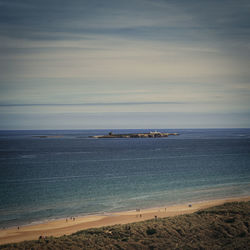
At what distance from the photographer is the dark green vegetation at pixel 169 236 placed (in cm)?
1534

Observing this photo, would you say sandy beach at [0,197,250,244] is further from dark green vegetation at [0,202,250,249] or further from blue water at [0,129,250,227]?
dark green vegetation at [0,202,250,249]

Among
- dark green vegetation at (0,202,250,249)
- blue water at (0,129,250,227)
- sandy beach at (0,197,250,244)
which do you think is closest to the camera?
dark green vegetation at (0,202,250,249)

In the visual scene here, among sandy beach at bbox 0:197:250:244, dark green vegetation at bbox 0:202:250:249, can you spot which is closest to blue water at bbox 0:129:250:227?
sandy beach at bbox 0:197:250:244

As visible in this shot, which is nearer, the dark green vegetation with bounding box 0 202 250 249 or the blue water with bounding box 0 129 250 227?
the dark green vegetation with bounding box 0 202 250 249

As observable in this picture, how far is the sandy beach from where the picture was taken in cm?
2011

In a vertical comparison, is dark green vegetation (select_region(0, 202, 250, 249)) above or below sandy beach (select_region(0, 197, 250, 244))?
above

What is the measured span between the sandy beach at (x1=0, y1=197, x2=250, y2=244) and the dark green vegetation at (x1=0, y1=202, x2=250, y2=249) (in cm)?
364

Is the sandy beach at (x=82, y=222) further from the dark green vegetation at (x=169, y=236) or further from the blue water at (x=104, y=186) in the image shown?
the dark green vegetation at (x=169, y=236)

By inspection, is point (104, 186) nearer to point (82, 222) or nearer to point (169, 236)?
point (82, 222)

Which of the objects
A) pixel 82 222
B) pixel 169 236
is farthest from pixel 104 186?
pixel 169 236

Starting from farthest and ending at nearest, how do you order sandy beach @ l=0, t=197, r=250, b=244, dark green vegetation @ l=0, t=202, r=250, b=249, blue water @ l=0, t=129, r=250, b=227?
blue water @ l=0, t=129, r=250, b=227 → sandy beach @ l=0, t=197, r=250, b=244 → dark green vegetation @ l=0, t=202, r=250, b=249

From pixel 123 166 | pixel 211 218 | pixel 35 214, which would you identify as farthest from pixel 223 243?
pixel 123 166

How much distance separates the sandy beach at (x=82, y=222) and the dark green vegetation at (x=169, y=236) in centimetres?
364

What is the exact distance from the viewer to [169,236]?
16.4 meters
